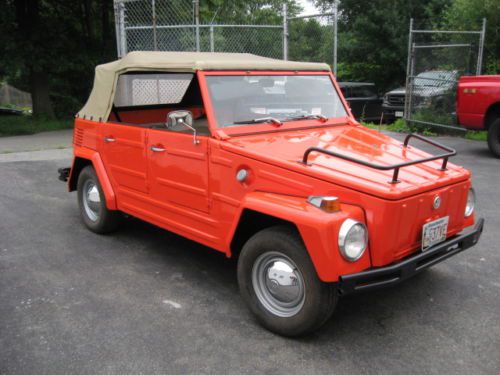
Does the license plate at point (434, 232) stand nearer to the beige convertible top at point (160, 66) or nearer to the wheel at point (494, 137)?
the beige convertible top at point (160, 66)

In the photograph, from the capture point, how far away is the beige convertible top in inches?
169

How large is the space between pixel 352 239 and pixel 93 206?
355 centimetres

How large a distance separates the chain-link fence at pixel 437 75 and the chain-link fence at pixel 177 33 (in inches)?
141

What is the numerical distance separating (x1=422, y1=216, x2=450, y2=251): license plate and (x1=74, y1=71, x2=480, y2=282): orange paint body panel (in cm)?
4

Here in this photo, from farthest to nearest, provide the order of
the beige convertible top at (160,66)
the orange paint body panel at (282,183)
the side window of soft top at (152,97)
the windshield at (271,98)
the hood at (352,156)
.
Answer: the side window of soft top at (152,97)
the beige convertible top at (160,66)
the windshield at (271,98)
the hood at (352,156)
the orange paint body panel at (282,183)

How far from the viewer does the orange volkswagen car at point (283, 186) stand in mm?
3166

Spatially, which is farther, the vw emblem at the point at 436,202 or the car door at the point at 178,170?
the car door at the point at 178,170

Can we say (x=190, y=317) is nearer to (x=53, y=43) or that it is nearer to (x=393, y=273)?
(x=393, y=273)

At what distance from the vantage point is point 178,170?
4.29m

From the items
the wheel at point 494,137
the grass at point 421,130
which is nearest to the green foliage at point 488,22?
the grass at point 421,130

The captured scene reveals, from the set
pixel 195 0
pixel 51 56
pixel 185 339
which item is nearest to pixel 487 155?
pixel 195 0

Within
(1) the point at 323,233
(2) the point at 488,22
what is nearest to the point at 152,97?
(1) the point at 323,233

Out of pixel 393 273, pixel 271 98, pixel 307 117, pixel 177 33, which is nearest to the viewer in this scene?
pixel 393 273

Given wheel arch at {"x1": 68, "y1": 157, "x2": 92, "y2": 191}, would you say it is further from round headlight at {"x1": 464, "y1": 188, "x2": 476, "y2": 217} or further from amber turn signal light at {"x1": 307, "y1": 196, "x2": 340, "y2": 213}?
round headlight at {"x1": 464, "y1": 188, "x2": 476, "y2": 217}
